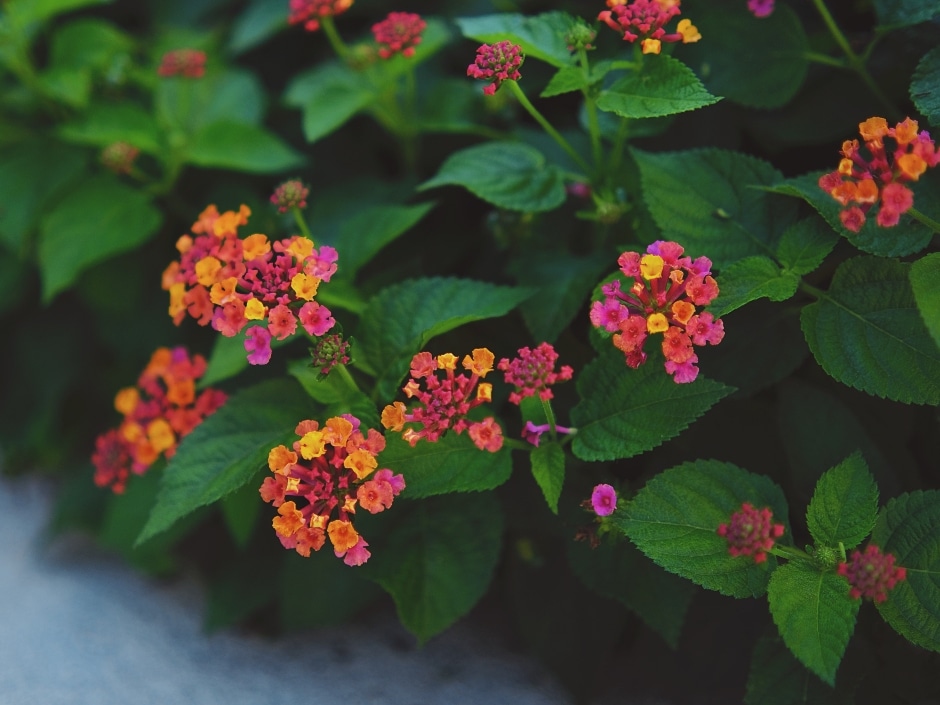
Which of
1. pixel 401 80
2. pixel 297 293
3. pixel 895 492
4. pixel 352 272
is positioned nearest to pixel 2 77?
pixel 401 80

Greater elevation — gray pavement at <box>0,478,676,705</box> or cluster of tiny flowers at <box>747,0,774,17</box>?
cluster of tiny flowers at <box>747,0,774,17</box>

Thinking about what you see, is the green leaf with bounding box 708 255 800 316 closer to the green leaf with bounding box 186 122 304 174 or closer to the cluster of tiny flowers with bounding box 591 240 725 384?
the cluster of tiny flowers with bounding box 591 240 725 384

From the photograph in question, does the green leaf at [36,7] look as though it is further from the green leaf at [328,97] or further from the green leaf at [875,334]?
the green leaf at [875,334]

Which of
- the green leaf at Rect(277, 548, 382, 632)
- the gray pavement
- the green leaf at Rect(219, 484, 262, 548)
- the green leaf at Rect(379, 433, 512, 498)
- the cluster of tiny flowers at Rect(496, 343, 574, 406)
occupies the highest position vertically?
the cluster of tiny flowers at Rect(496, 343, 574, 406)

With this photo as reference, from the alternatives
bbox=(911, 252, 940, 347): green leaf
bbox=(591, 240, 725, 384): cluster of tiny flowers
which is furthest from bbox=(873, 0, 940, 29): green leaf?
bbox=(591, 240, 725, 384): cluster of tiny flowers

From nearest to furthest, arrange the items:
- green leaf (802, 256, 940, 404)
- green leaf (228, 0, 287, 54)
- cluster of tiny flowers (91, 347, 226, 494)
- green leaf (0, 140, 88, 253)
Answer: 1. green leaf (802, 256, 940, 404)
2. cluster of tiny flowers (91, 347, 226, 494)
3. green leaf (0, 140, 88, 253)
4. green leaf (228, 0, 287, 54)

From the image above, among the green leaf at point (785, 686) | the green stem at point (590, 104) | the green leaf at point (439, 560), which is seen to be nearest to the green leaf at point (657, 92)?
the green stem at point (590, 104)

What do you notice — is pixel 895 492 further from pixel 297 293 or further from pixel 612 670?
pixel 297 293
